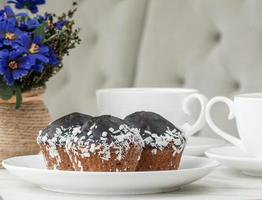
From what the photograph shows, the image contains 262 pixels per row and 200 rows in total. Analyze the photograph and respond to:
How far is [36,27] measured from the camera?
115 cm

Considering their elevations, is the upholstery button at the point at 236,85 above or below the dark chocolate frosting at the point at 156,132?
below

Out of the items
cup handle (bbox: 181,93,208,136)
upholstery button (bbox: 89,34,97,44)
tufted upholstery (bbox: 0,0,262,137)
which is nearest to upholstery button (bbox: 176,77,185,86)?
tufted upholstery (bbox: 0,0,262,137)

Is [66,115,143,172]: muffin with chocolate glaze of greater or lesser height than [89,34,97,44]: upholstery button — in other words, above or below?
below

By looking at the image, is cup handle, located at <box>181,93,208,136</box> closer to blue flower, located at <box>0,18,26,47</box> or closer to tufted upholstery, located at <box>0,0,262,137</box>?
blue flower, located at <box>0,18,26,47</box>

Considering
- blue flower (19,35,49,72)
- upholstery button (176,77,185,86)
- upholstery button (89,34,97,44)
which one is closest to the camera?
blue flower (19,35,49,72)

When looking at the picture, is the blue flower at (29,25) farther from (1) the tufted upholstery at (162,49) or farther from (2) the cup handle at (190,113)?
(1) the tufted upholstery at (162,49)

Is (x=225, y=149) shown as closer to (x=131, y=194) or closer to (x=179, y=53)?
(x=131, y=194)

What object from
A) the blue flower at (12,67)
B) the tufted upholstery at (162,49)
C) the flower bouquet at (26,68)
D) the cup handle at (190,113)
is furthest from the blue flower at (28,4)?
the tufted upholstery at (162,49)

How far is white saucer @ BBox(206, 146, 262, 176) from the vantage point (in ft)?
3.30

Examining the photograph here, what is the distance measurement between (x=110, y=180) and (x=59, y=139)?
12 centimetres

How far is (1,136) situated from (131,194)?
366 millimetres

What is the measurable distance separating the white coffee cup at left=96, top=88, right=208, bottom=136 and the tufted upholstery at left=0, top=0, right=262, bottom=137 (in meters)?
0.78

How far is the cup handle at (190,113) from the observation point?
1155 millimetres

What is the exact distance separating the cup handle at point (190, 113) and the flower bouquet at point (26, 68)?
23cm
